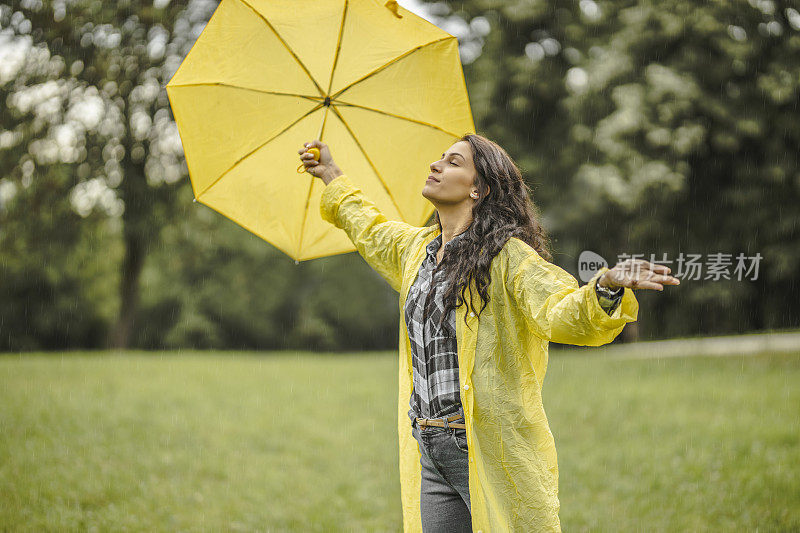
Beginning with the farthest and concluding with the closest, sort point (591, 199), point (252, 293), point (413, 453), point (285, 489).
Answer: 1. point (252, 293)
2. point (591, 199)
3. point (285, 489)
4. point (413, 453)

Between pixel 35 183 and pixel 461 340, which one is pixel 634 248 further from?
pixel 461 340

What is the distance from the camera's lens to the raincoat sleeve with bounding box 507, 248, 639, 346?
2.14m

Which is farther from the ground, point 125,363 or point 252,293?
point 252,293

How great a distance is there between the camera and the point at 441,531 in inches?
108

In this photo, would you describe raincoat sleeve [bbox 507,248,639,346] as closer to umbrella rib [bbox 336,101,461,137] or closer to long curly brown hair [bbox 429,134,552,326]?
long curly brown hair [bbox 429,134,552,326]

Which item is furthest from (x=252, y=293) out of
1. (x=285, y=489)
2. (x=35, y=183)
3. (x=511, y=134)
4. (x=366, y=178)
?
(x=366, y=178)

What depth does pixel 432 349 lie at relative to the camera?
2701 millimetres

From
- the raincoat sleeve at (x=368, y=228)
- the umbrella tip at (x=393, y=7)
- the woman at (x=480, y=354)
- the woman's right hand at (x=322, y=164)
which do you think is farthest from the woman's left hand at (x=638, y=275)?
the umbrella tip at (x=393, y=7)

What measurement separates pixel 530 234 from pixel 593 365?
10.8 m

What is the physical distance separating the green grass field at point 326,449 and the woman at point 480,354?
12.7 feet

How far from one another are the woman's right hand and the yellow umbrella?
0.25 m

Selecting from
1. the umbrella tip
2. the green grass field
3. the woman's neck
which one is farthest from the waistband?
the green grass field

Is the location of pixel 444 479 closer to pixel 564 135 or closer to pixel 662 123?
pixel 662 123

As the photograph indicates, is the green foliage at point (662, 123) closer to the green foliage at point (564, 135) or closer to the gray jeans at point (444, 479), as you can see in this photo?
the green foliage at point (564, 135)
